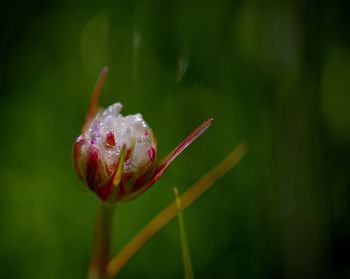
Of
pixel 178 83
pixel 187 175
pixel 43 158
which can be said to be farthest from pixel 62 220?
pixel 178 83

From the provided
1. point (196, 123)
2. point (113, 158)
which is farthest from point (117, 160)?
point (196, 123)

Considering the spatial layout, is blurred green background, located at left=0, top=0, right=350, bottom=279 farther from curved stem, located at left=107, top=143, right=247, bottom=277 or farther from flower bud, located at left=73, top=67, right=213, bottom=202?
flower bud, located at left=73, top=67, right=213, bottom=202

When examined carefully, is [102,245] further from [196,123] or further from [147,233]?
[196,123]

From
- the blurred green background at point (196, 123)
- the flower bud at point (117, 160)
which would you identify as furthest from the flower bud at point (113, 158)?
the blurred green background at point (196, 123)

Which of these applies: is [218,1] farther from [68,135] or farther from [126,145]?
[126,145]

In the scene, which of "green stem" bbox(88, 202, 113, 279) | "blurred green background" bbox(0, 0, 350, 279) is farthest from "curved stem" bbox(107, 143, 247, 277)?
"blurred green background" bbox(0, 0, 350, 279)

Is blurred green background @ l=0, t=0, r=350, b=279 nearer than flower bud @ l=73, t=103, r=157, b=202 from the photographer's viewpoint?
No

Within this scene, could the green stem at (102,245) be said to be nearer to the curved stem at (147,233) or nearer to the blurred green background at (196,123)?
the curved stem at (147,233)
